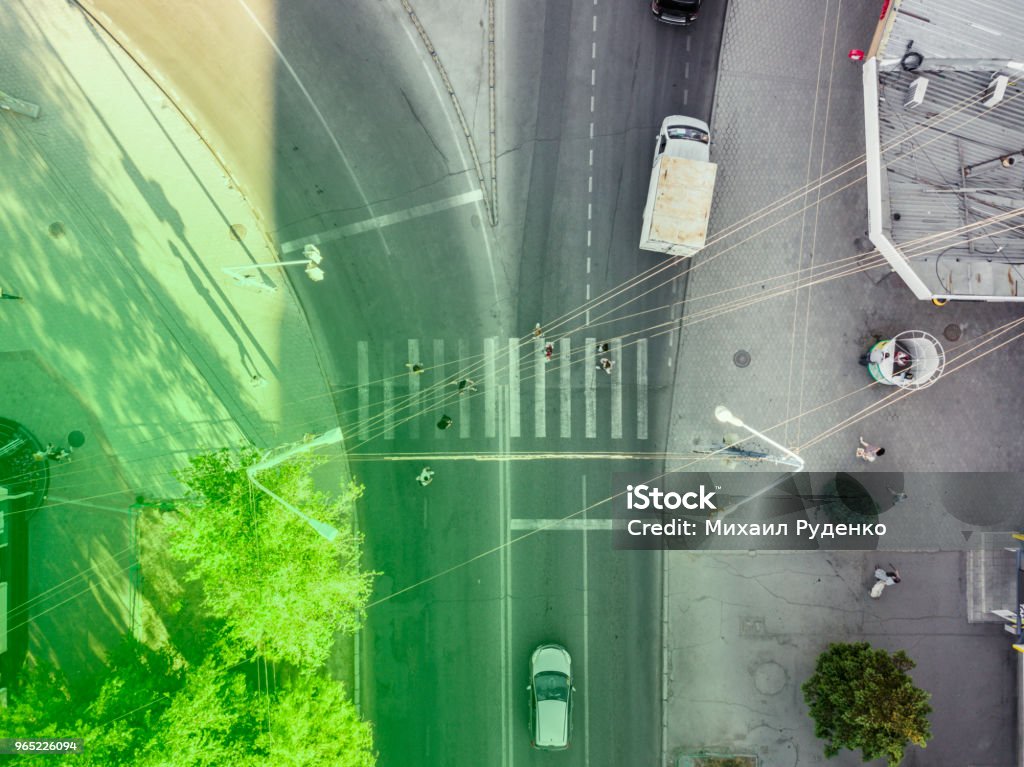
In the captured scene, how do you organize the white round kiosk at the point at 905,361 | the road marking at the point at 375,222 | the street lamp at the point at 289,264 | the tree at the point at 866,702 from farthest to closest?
the road marking at the point at 375,222 → the white round kiosk at the point at 905,361 → the street lamp at the point at 289,264 → the tree at the point at 866,702

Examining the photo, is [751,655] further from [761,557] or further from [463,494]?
[463,494]

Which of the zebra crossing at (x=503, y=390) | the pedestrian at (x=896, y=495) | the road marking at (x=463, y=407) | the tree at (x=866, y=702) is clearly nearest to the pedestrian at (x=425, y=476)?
the zebra crossing at (x=503, y=390)

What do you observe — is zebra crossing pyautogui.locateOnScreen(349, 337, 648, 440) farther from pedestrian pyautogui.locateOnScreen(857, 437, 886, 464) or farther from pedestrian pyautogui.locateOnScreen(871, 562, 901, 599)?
pedestrian pyautogui.locateOnScreen(871, 562, 901, 599)

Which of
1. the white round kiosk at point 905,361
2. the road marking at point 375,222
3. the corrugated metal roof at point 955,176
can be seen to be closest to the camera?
the corrugated metal roof at point 955,176

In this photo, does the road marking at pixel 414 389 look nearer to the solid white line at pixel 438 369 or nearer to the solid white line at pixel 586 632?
the solid white line at pixel 438 369

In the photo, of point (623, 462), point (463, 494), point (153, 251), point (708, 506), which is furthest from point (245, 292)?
point (708, 506)

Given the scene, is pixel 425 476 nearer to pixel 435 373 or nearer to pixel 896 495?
pixel 435 373

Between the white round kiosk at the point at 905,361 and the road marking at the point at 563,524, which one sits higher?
the white round kiosk at the point at 905,361
